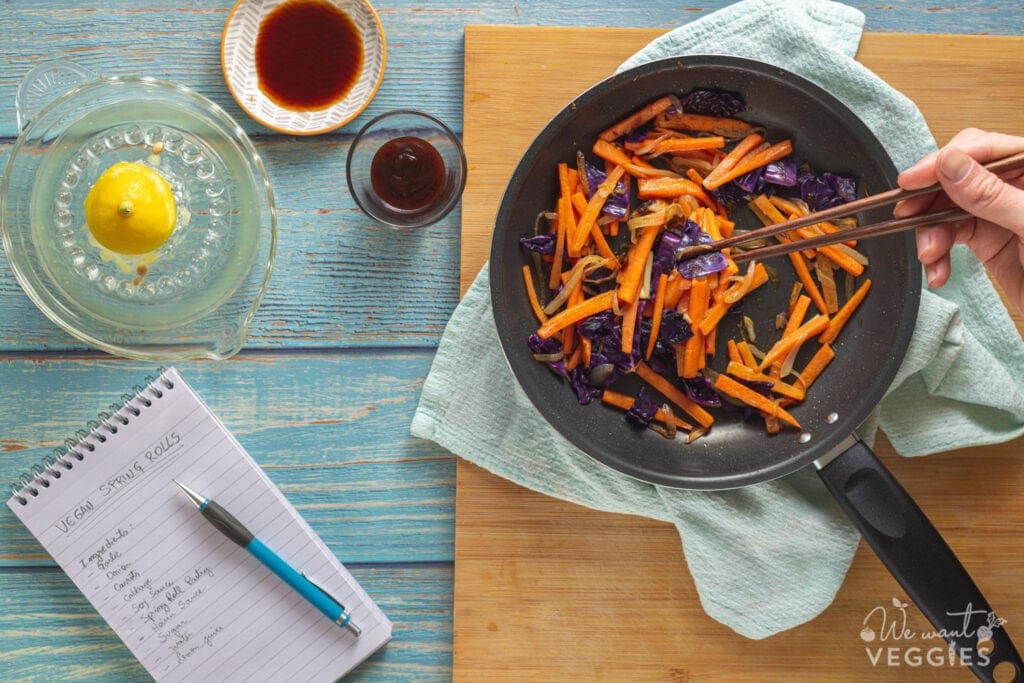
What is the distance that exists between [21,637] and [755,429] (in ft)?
3.63

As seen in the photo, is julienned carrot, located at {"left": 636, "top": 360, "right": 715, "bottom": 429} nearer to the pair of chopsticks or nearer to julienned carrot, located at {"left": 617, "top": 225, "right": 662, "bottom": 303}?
julienned carrot, located at {"left": 617, "top": 225, "right": 662, "bottom": 303}

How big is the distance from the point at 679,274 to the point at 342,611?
66 centimetres

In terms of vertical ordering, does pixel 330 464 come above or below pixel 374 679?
above

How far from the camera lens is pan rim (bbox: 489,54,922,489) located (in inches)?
42.9

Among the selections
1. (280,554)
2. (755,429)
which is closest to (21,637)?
(280,554)

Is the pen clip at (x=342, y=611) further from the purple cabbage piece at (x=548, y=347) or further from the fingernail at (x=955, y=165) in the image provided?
the fingernail at (x=955, y=165)

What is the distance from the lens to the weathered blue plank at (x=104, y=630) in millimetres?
1241

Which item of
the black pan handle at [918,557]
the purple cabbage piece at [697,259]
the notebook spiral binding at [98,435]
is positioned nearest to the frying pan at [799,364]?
the black pan handle at [918,557]

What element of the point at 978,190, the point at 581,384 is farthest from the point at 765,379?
the point at 978,190

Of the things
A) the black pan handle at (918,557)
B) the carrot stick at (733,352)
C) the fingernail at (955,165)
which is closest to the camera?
the fingernail at (955,165)

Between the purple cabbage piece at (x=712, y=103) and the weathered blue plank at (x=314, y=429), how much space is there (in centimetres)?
52

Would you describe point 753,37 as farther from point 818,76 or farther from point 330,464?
point 330,464

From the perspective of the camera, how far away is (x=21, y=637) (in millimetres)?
1246

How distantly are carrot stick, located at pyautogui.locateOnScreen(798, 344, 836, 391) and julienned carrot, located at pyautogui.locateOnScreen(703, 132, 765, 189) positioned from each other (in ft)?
0.91
